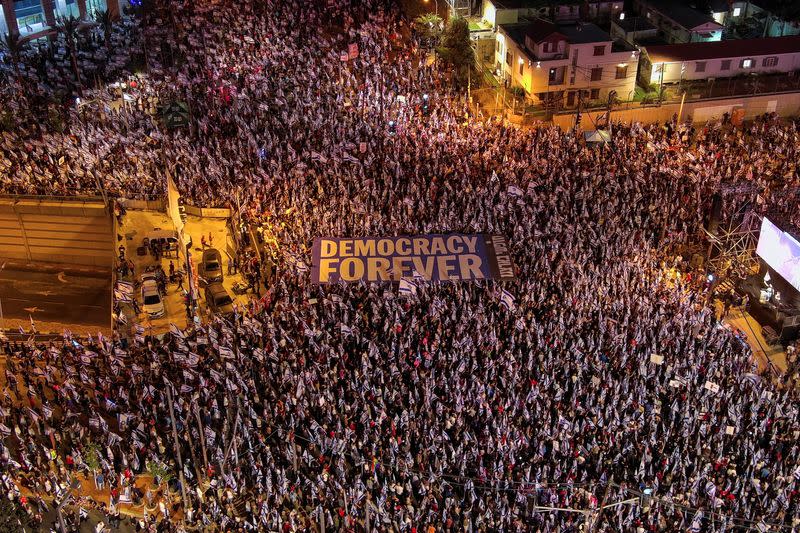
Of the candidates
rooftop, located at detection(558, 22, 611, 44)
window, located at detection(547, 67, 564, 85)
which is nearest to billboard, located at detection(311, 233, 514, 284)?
window, located at detection(547, 67, 564, 85)

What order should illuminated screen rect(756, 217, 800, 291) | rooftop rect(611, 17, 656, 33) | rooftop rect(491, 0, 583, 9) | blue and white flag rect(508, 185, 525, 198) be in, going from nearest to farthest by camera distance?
illuminated screen rect(756, 217, 800, 291)
blue and white flag rect(508, 185, 525, 198)
rooftop rect(491, 0, 583, 9)
rooftop rect(611, 17, 656, 33)

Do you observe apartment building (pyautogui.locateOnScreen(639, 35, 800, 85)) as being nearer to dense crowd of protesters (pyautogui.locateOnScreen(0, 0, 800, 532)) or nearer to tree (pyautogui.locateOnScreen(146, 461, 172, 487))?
dense crowd of protesters (pyautogui.locateOnScreen(0, 0, 800, 532))

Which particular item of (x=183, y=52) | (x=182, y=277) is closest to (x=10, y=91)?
(x=183, y=52)

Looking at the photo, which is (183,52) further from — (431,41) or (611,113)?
(611,113)

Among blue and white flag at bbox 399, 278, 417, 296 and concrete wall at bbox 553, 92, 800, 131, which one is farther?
concrete wall at bbox 553, 92, 800, 131

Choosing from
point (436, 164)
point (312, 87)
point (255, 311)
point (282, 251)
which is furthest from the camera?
point (312, 87)

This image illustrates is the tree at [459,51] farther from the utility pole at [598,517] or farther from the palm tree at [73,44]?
the utility pole at [598,517]
